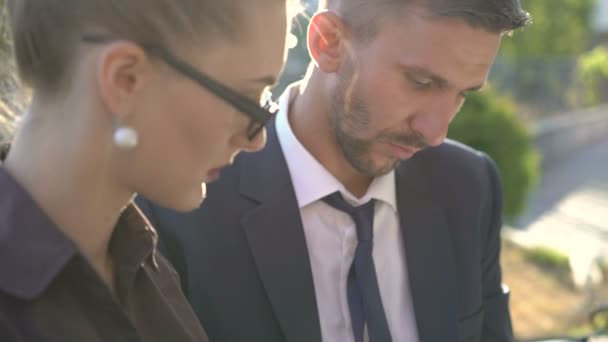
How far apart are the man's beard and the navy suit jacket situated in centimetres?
16

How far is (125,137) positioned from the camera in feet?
3.36

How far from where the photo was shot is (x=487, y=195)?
2172 millimetres

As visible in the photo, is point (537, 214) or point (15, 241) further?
point (537, 214)

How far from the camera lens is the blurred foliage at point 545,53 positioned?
13.2 m

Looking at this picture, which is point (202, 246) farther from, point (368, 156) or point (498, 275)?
point (498, 275)

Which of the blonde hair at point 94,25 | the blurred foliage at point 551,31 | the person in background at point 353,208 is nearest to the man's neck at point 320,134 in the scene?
the person in background at point 353,208

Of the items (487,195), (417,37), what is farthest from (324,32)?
(487,195)

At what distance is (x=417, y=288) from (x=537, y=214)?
22.9ft

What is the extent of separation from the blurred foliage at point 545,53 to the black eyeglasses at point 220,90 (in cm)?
1119

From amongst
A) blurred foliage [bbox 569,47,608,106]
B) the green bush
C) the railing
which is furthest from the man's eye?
blurred foliage [bbox 569,47,608,106]

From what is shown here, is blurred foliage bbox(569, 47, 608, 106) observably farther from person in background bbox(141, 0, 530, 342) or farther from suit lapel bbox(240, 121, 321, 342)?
suit lapel bbox(240, 121, 321, 342)

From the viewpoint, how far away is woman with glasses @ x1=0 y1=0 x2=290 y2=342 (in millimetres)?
1014

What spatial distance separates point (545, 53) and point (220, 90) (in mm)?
15299

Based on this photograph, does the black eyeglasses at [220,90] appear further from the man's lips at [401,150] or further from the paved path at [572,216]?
the paved path at [572,216]
